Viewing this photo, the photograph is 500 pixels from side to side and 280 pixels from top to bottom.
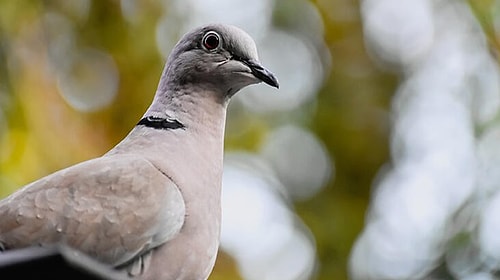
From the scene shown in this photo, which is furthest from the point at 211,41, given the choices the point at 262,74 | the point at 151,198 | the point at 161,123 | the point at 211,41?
the point at 151,198

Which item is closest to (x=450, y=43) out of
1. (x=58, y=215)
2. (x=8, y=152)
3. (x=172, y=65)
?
(x=8, y=152)

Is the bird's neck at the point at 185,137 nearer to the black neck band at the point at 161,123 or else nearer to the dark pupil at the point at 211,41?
the black neck band at the point at 161,123

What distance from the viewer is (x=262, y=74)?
3148 millimetres

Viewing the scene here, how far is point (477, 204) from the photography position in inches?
276

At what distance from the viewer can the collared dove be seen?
8.73 ft

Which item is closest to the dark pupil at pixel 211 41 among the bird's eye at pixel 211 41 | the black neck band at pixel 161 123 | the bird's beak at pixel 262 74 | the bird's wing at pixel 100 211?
the bird's eye at pixel 211 41

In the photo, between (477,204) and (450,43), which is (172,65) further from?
(450,43)

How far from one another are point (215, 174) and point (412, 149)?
5367mm

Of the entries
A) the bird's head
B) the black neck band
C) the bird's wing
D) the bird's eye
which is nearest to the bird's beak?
the bird's head

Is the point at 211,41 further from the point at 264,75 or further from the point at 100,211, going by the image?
the point at 100,211

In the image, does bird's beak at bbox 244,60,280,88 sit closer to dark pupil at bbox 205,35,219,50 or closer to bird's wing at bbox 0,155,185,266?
dark pupil at bbox 205,35,219,50

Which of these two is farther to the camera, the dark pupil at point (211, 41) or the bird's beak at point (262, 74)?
the dark pupil at point (211, 41)

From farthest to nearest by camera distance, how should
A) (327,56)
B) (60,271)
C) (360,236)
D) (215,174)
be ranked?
(327,56) < (360,236) < (215,174) < (60,271)

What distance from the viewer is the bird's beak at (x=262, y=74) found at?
10.3 ft
